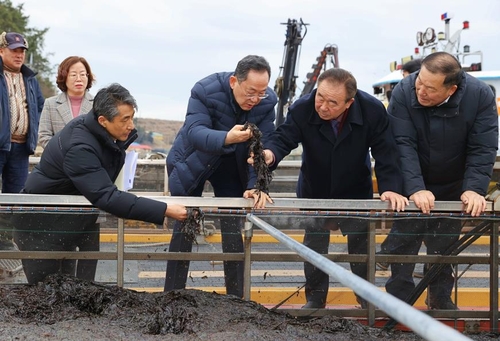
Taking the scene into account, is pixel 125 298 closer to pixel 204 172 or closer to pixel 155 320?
pixel 155 320

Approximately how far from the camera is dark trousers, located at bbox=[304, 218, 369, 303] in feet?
13.6

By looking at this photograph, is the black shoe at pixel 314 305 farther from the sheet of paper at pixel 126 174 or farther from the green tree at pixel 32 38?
the green tree at pixel 32 38

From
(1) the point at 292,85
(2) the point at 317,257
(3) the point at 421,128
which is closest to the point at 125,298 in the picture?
(2) the point at 317,257

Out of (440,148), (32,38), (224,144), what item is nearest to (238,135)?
(224,144)

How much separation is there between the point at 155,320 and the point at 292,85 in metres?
13.2

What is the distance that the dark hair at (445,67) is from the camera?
4.18m

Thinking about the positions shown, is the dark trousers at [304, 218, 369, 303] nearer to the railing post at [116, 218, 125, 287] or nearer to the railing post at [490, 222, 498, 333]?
the railing post at [490, 222, 498, 333]

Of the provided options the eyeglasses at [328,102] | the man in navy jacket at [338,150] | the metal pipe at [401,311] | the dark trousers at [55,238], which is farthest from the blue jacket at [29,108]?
the metal pipe at [401,311]

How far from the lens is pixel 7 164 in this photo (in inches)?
223

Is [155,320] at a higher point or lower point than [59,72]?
lower

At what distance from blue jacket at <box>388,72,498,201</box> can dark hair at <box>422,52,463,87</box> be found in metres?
0.17

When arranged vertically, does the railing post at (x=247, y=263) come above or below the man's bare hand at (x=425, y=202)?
below

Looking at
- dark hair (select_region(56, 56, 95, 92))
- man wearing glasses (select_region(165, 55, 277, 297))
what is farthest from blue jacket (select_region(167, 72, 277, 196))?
dark hair (select_region(56, 56, 95, 92))

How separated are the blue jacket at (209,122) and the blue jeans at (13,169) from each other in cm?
168
